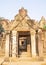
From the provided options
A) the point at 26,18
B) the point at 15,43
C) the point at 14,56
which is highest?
the point at 26,18

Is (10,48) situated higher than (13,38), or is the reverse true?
(13,38)

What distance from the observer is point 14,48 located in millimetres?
16422

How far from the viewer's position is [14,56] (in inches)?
637

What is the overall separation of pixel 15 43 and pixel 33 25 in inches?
100

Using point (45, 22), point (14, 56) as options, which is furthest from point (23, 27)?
point (45, 22)

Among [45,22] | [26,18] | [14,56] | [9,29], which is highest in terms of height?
[45,22]

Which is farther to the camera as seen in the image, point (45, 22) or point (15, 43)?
point (45, 22)

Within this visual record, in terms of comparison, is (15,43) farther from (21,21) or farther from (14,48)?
(21,21)

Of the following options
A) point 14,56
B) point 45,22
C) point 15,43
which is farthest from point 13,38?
point 45,22

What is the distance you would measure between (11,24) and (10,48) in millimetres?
2423

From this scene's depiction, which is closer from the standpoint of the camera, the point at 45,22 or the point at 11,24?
the point at 11,24

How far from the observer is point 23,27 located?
54.5 ft

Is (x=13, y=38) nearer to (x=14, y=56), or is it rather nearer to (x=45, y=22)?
(x=14, y=56)

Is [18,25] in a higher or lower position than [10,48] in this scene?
higher
